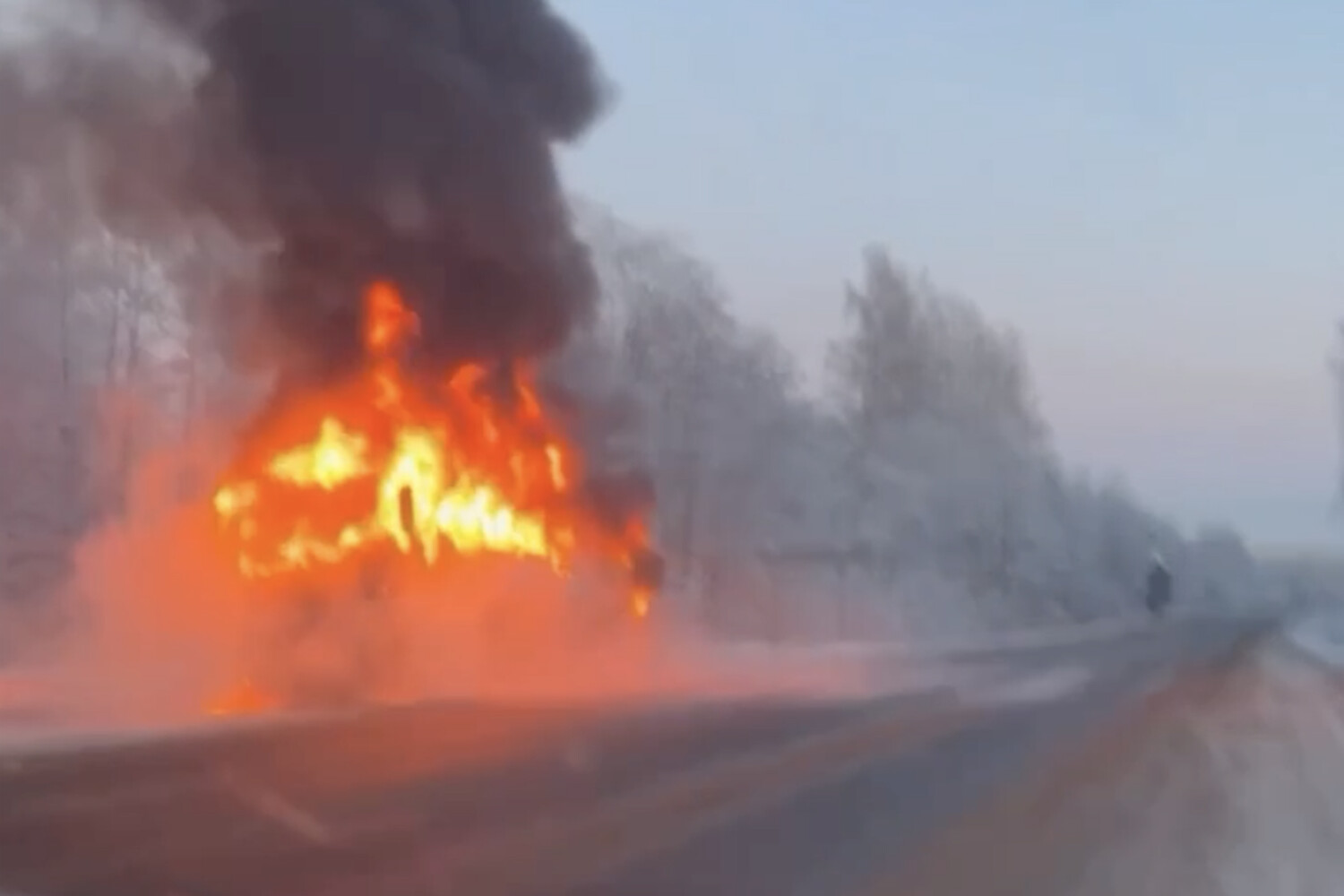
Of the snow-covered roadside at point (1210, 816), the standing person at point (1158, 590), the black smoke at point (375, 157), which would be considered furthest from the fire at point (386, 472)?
the standing person at point (1158, 590)

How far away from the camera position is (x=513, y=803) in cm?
1390

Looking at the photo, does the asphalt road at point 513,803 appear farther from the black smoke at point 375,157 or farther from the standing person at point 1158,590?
the standing person at point 1158,590

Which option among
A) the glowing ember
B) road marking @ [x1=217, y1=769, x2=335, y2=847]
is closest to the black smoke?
the glowing ember

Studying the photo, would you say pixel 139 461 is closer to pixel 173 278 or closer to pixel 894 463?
pixel 173 278

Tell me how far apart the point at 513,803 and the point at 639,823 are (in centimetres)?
108

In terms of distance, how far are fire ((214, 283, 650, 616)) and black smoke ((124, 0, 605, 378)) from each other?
0.47 metres

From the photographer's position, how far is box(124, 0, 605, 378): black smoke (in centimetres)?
2616

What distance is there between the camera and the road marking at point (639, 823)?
35.3 feet

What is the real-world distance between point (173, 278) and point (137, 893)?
28827mm

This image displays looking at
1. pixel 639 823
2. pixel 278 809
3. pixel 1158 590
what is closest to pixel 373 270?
pixel 278 809

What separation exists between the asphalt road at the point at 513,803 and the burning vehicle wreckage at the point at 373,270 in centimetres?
443

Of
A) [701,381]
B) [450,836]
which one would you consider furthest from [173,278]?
[450,836]

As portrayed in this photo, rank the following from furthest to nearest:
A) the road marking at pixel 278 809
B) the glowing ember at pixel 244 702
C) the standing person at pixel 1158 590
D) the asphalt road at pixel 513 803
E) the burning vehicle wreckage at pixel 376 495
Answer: the standing person at pixel 1158 590
the burning vehicle wreckage at pixel 376 495
the glowing ember at pixel 244 702
the road marking at pixel 278 809
the asphalt road at pixel 513 803

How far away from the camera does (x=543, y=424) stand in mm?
29953
